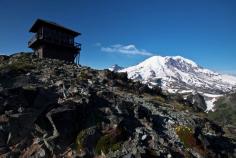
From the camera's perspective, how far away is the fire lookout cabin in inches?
2510

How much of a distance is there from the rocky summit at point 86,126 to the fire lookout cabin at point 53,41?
19.6 metres

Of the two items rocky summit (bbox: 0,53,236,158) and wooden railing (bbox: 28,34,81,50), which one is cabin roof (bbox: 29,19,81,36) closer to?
wooden railing (bbox: 28,34,81,50)

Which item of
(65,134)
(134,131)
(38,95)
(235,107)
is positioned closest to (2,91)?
(38,95)

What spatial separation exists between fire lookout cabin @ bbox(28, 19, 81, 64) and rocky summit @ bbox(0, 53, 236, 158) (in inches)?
773

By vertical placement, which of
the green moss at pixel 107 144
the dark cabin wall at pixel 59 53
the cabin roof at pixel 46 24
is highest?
the cabin roof at pixel 46 24

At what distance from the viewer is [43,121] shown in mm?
33250

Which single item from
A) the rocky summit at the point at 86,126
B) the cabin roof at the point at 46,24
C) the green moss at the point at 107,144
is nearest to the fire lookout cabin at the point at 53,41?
the cabin roof at the point at 46,24

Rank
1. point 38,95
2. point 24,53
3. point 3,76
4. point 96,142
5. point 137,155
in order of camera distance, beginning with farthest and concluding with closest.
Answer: point 24,53 < point 3,76 < point 38,95 < point 96,142 < point 137,155

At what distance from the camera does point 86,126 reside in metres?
33.8

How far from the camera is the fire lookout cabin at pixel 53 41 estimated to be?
2510 inches

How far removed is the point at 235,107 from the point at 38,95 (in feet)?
432

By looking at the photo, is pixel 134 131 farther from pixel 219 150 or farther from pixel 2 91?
pixel 2 91

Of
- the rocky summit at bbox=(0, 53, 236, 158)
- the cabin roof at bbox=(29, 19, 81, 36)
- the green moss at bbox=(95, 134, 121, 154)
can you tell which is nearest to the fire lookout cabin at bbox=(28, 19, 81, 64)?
the cabin roof at bbox=(29, 19, 81, 36)

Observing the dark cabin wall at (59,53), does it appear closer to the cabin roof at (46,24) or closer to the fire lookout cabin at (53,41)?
the fire lookout cabin at (53,41)
